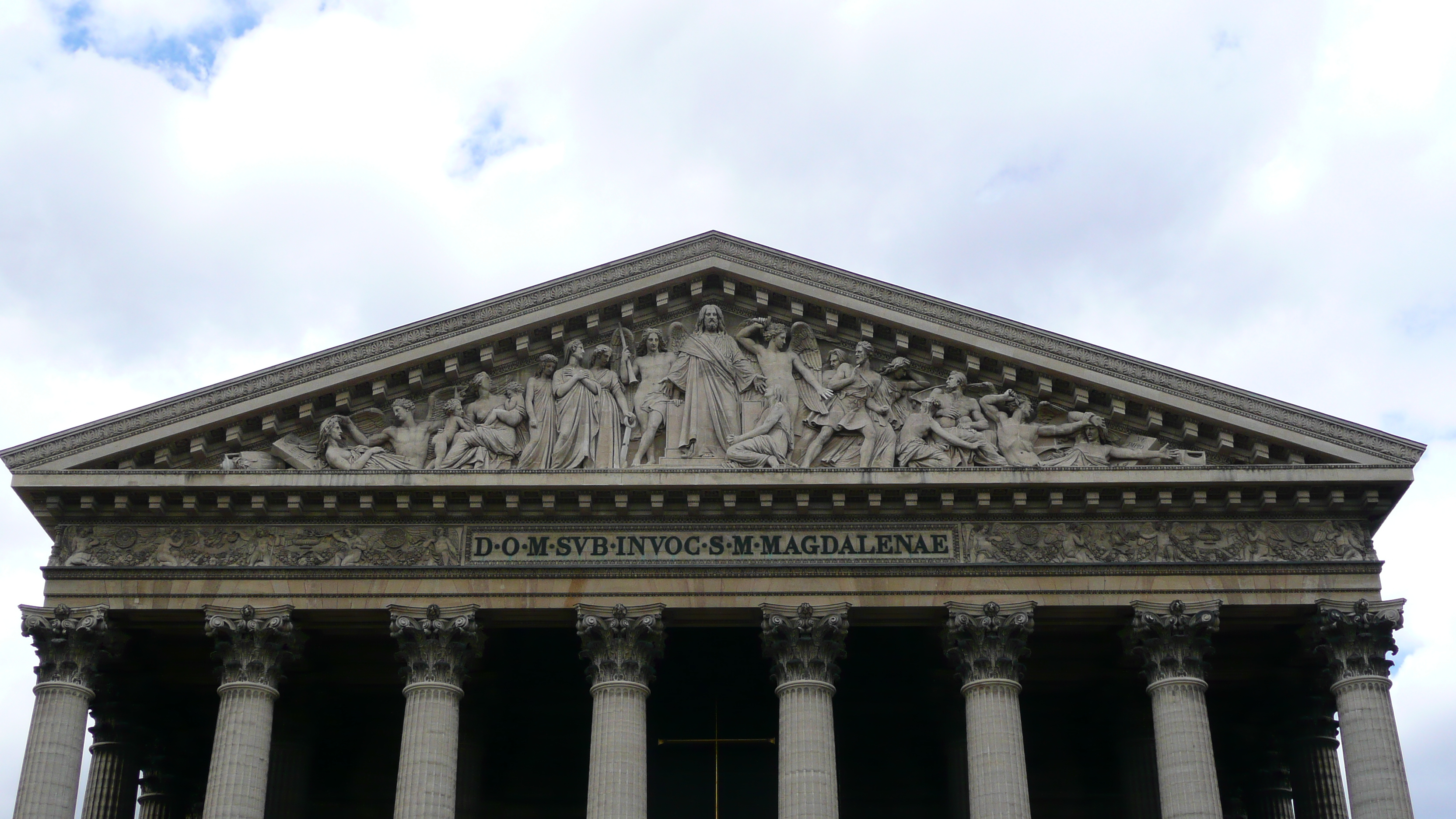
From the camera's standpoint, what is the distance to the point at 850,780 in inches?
1339

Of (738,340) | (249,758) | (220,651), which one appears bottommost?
(249,758)

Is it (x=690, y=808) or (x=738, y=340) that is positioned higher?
(x=738, y=340)

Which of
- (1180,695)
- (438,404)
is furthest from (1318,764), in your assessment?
(438,404)

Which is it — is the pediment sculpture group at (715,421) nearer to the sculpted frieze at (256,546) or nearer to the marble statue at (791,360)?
the marble statue at (791,360)

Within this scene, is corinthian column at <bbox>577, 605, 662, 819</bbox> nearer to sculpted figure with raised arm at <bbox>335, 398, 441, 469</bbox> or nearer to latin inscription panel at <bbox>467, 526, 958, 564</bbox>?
latin inscription panel at <bbox>467, 526, 958, 564</bbox>

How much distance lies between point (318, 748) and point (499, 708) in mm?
3612

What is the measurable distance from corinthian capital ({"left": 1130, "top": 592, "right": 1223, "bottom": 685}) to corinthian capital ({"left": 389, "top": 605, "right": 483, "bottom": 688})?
37.3 feet

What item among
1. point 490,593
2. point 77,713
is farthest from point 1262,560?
point 77,713

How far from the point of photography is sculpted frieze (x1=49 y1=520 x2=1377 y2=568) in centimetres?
2961

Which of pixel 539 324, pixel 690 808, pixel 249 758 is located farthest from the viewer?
pixel 690 808

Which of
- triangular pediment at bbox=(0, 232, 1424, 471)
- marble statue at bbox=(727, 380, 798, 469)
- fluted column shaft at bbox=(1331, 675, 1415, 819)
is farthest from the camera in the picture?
marble statue at bbox=(727, 380, 798, 469)

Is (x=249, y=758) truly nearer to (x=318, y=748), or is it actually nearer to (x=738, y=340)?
(x=318, y=748)

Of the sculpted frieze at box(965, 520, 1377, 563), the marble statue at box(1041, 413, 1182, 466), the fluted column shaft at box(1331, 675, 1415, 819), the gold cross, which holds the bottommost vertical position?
the fluted column shaft at box(1331, 675, 1415, 819)

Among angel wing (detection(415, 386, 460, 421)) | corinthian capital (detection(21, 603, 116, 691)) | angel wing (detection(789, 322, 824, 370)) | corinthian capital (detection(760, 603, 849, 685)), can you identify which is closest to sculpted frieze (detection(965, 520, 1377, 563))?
corinthian capital (detection(760, 603, 849, 685))
